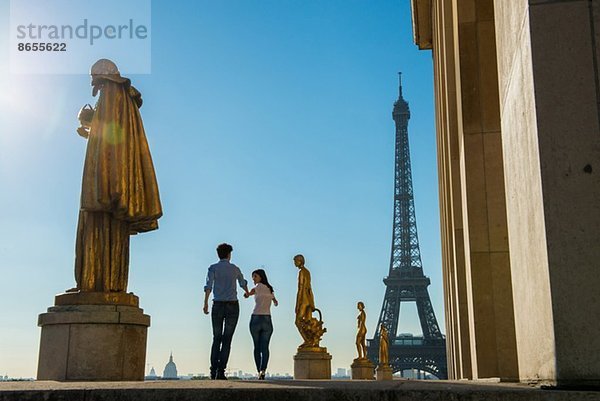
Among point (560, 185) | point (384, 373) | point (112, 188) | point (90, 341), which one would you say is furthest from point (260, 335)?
point (384, 373)

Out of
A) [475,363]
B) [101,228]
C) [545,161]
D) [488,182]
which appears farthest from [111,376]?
[545,161]

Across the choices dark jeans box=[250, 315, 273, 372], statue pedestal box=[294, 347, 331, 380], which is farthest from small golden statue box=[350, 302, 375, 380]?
dark jeans box=[250, 315, 273, 372]

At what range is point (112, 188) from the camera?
9156 mm

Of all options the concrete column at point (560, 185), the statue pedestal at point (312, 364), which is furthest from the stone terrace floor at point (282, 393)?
the statue pedestal at point (312, 364)

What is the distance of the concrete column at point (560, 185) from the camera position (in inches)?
160

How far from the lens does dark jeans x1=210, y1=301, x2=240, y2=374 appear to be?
9.11 meters

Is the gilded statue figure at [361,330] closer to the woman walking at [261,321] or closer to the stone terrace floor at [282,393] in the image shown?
the woman walking at [261,321]

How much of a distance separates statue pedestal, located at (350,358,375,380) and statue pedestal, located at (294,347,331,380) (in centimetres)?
1230

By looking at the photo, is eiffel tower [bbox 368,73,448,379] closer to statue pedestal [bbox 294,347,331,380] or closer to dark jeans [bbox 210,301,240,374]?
statue pedestal [bbox 294,347,331,380]

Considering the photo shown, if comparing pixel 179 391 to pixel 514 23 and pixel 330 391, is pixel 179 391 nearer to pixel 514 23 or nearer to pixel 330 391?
pixel 330 391

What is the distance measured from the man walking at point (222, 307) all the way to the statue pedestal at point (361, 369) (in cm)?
2616

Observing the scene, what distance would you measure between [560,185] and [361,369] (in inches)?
1243

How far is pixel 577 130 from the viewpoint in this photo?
171 inches

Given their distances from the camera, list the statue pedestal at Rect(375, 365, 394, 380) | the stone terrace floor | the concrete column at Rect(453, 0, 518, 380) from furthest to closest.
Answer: the statue pedestal at Rect(375, 365, 394, 380), the concrete column at Rect(453, 0, 518, 380), the stone terrace floor
